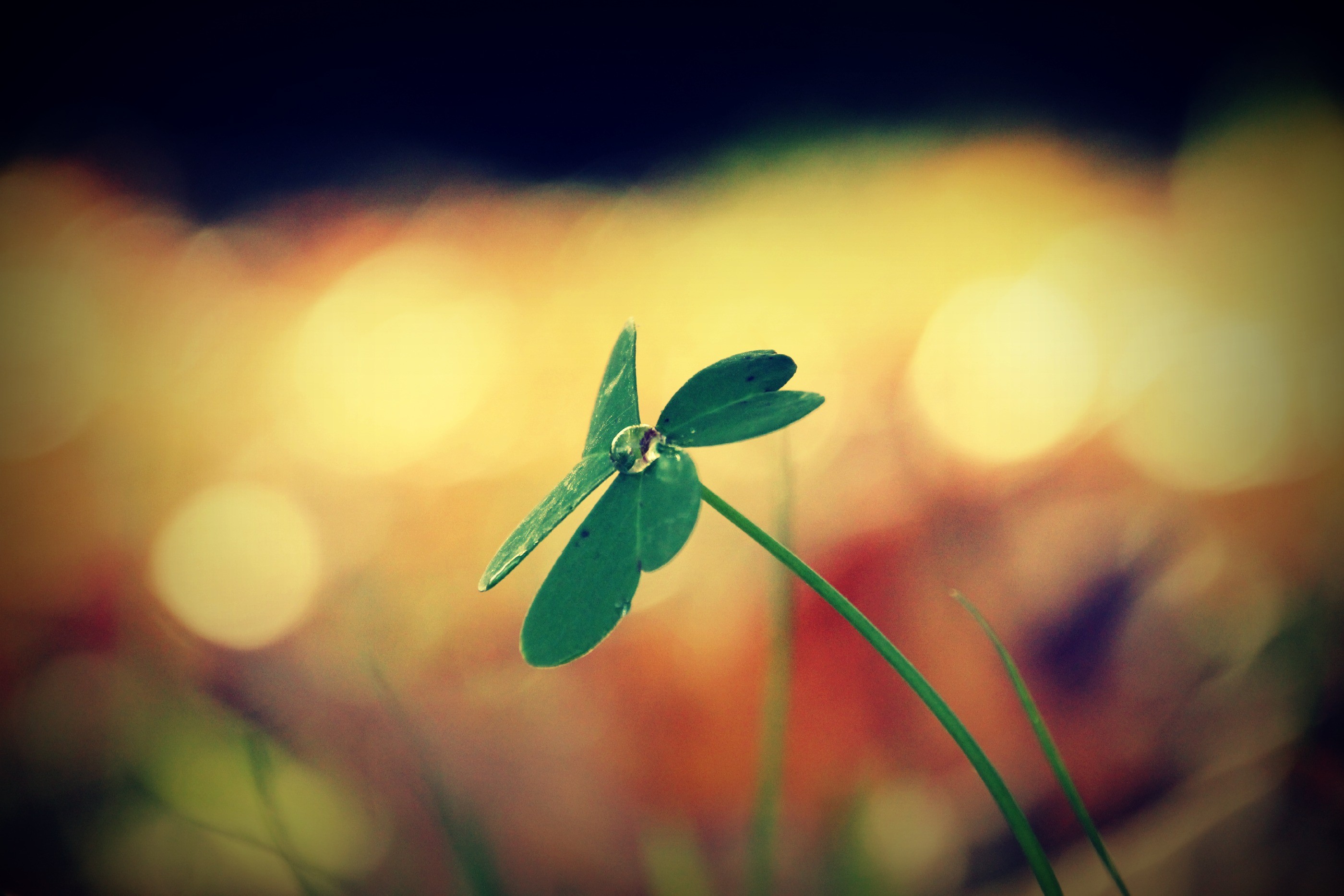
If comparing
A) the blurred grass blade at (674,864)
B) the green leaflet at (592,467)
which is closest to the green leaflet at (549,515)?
the green leaflet at (592,467)

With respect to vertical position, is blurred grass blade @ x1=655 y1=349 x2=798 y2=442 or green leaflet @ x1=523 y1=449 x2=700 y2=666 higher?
blurred grass blade @ x1=655 y1=349 x2=798 y2=442

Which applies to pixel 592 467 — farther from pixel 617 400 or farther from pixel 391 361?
pixel 391 361

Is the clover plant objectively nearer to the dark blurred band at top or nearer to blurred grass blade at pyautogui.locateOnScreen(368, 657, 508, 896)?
blurred grass blade at pyautogui.locateOnScreen(368, 657, 508, 896)

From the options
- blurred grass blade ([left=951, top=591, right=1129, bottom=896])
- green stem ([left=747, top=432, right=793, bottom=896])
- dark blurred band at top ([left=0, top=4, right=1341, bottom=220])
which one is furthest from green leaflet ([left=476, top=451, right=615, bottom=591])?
dark blurred band at top ([left=0, top=4, right=1341, bottom=220])

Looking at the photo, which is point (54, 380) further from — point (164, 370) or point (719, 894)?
point (719, 894)

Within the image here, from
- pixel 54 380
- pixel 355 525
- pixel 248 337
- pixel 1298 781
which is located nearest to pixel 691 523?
pixel 1298 781

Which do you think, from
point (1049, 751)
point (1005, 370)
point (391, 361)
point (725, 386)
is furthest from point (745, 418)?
point (391, 361)

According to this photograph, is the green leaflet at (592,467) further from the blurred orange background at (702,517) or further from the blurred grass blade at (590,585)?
the blurred orange background at (702,517)
